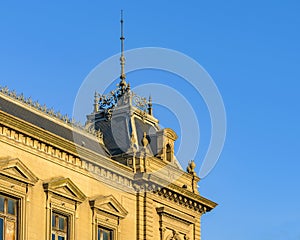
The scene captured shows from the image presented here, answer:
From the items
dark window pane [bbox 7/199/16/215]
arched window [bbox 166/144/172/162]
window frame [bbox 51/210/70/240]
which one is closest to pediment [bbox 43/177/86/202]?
window frame [bbox 51/210/70/240]

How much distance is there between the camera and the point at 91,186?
174 feet

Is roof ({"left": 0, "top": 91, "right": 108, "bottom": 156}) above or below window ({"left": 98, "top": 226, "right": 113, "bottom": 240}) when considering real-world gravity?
above

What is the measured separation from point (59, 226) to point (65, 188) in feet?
6.59

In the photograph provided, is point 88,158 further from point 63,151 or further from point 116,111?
point 116,111

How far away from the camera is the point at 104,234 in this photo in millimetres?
53875

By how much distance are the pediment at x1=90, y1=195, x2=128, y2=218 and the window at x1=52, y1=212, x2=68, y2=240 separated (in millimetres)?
2269

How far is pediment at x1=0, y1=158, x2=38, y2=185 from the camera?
46156 millimetres

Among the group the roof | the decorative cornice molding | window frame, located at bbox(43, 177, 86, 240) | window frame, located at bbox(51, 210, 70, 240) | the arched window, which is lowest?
window frame, located at bbox(51, 210, 70, 240)

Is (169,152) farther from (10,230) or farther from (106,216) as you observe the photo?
(10,230)

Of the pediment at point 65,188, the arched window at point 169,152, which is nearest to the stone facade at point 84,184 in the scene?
the pediment at point 65,188

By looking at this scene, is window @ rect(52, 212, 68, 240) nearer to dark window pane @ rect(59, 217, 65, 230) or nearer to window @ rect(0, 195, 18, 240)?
dark window pane @ rect(59, 217, 65, 230)

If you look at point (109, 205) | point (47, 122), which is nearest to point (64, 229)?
point (109, 205)

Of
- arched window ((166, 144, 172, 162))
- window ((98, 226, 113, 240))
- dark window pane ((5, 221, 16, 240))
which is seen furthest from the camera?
arched window ((166, 144, 172, 162))

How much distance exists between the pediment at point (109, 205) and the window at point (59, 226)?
2269 mm
